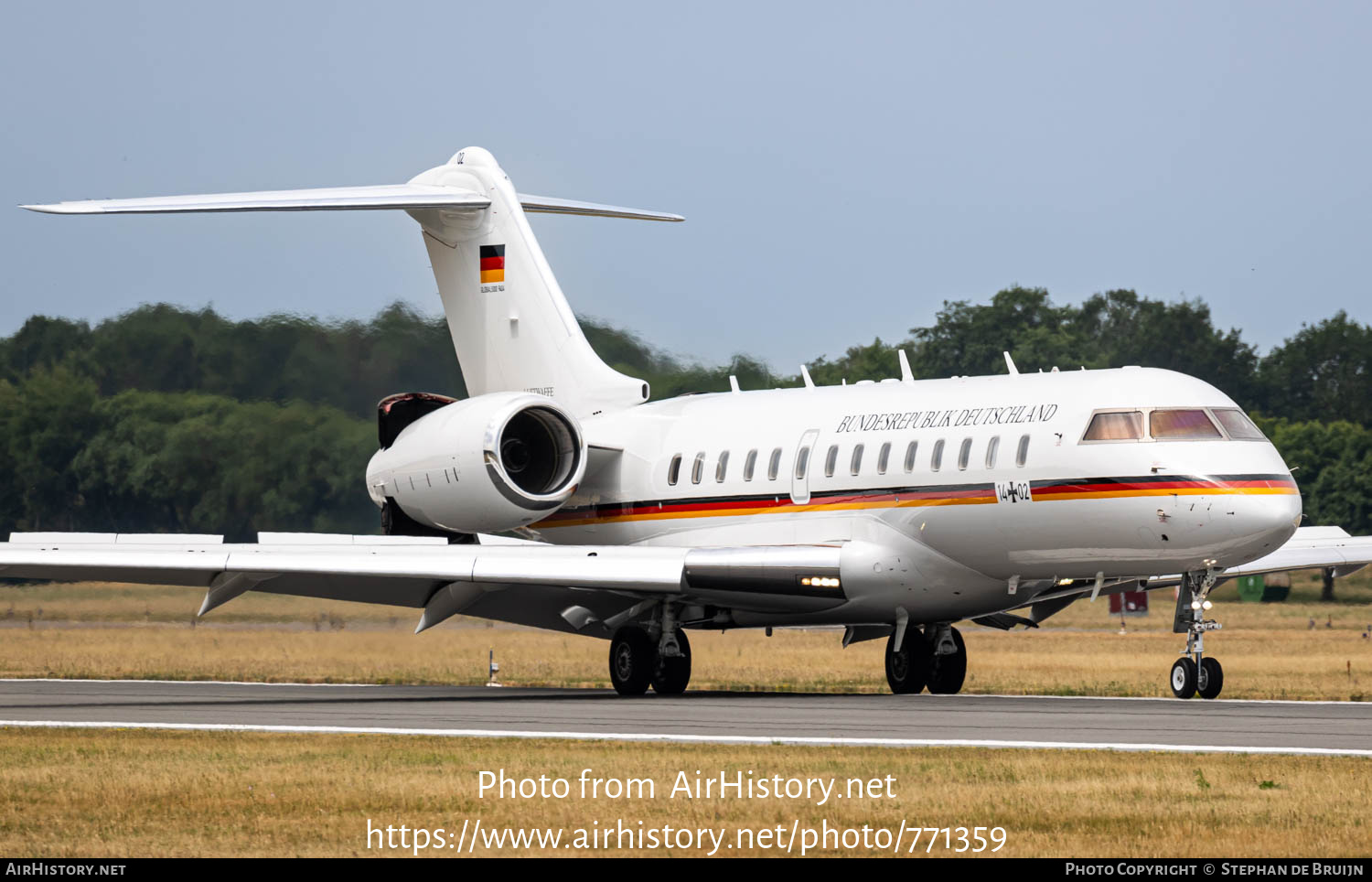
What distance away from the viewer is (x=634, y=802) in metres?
13.3

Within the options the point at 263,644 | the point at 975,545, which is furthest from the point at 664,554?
the point at 263,644

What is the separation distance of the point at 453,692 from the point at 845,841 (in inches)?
585

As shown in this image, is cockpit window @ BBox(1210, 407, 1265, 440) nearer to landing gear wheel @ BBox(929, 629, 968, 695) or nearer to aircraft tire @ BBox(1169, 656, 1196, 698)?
aircraft tire @ BBox(1169, 656, 1196, 698)

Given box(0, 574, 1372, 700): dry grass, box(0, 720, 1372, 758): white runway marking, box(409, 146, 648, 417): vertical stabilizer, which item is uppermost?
box(409, 146, 648, 417): vertical stabilizer

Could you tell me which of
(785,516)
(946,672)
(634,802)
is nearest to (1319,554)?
(946,672)

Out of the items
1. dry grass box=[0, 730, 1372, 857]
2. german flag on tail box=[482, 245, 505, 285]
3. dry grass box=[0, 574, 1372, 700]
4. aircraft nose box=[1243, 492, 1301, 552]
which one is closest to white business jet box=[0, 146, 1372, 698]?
aircraft nose box=[1243, 492, 1301, 552]

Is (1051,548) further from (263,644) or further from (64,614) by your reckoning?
(64,614)

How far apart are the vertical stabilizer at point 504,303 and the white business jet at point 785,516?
157 mm

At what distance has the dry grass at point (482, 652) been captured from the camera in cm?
2816

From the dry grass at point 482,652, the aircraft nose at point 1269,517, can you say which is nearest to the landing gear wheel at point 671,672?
the dry grass at point 482,652

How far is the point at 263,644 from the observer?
33.2 meters

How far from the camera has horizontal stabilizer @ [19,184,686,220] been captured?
25.0 metres

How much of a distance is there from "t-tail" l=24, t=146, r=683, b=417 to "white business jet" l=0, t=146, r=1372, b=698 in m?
0.13

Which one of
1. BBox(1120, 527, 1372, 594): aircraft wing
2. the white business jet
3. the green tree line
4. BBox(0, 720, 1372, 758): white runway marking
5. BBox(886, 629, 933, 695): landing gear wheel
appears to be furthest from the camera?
the green tree line
